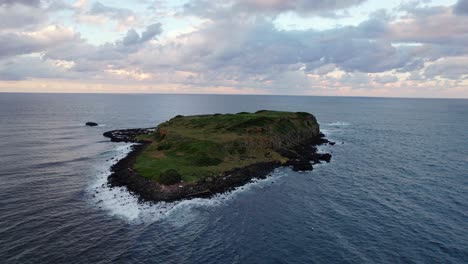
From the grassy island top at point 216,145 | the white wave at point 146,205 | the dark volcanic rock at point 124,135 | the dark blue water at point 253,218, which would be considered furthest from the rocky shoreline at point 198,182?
the dark volcanic rock at point 124,135

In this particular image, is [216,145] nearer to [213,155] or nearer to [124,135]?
→ [213,155]

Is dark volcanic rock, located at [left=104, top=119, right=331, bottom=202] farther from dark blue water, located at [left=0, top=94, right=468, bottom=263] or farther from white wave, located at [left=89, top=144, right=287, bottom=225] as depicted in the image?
dark blue water, located at [left=0, top=94, right=468, bottom=263]

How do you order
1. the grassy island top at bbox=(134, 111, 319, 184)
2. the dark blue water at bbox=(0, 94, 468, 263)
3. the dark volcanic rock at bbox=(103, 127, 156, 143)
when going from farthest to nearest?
the dark volcanic rock at bbox=(103, 127, 156, 143), the grassy island top at bbox=(134, 111, 319, 184), the dark blue water at bbox=(0, 94, 468, 263)

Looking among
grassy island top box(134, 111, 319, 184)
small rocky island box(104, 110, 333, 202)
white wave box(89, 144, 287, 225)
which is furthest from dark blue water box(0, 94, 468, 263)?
grassy island top box(134, 111, 319, 184)

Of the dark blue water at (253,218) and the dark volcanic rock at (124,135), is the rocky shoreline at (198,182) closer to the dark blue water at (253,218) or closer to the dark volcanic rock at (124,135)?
the dark blue water at (253,218)

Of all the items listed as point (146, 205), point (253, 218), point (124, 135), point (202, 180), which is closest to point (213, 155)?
point (202, 180)
